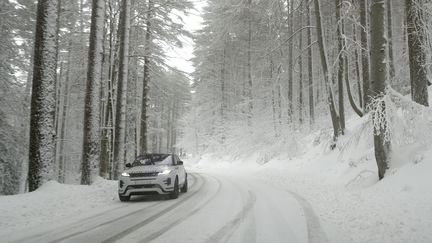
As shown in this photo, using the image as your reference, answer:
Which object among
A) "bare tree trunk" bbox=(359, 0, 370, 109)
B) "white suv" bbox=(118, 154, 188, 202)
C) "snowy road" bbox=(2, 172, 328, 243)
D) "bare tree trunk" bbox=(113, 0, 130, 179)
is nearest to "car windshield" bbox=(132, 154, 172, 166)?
"white suv" bbox=(118, 154, 188, 202)

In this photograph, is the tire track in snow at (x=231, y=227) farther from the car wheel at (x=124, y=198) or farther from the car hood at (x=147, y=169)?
the car wheel at (x=124, y=198)

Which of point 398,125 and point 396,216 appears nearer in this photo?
point 396,216

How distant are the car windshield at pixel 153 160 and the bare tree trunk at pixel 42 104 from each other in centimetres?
285

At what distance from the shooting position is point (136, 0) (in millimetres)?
20109

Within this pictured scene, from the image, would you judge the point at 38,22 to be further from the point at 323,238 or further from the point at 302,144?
the point at 302,144

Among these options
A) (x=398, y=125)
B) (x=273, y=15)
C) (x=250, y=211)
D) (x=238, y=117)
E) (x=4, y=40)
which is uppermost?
(x=273, y=15)

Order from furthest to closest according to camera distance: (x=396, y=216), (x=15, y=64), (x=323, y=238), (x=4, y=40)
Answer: (x=15, y=64)
(x=4, y=40)
(x=396, y=216)
(x=323, y=238)

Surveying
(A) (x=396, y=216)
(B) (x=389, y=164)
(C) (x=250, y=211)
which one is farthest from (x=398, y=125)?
(C) (x=250, y=211)

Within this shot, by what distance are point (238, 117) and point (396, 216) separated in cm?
2949

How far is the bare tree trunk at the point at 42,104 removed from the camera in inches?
407

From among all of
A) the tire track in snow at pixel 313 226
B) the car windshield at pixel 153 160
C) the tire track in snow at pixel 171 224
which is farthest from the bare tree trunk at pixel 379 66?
the car windshield at pixel 153 160

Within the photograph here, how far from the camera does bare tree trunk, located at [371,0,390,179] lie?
9633mm

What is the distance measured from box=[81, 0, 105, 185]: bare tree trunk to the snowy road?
3.26 metres

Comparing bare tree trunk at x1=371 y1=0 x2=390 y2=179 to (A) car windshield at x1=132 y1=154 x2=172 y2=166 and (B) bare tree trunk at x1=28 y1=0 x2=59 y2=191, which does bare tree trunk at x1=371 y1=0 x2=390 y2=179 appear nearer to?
(A) car windshield at x1=132 y1=154 x2=172 y2=166
